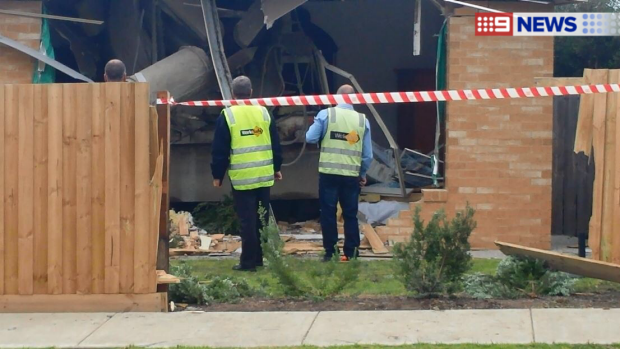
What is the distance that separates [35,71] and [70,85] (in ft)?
14.6

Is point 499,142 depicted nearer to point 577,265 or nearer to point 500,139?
point 500,139

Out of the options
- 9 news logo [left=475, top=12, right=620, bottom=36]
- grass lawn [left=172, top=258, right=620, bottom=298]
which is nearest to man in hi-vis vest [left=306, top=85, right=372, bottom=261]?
grass lawn [left=172, top=258, right=620, bottom=298]

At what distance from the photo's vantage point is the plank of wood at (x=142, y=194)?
6.68 m

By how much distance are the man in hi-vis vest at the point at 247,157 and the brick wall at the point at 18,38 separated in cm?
318

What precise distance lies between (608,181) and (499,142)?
3491 mm

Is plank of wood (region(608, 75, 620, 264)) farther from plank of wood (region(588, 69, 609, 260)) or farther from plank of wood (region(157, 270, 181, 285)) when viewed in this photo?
plank of wood (region(157, 270, 181, 285))

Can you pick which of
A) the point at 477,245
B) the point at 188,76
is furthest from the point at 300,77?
the point at 477,245

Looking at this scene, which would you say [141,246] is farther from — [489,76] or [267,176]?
[489,76]

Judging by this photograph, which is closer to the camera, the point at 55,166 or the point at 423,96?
the point at 55,166

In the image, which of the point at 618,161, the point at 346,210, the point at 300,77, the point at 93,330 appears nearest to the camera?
the point at 93,330

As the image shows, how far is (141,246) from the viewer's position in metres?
6.72

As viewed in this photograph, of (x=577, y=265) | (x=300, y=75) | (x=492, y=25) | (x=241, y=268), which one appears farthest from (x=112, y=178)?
(x=300, y=75)

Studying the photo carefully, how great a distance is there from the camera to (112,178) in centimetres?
671

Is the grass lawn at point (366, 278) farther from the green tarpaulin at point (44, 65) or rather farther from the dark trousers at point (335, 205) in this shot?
the green tarpaulin at point (44, 65)
